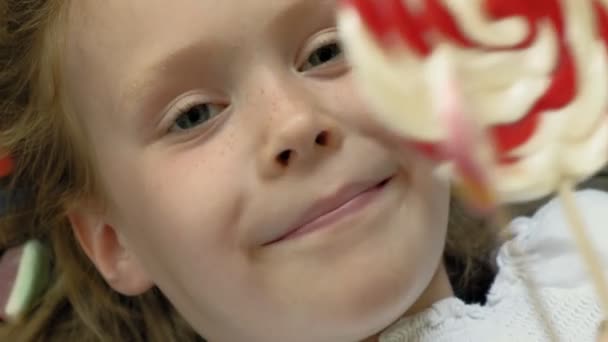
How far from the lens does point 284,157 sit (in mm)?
683

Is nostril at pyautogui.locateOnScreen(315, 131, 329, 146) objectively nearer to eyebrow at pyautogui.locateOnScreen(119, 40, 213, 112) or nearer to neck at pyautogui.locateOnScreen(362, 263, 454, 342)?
eyebrow at pyautogui.locateOnScreen(119, 40, 213, 112)

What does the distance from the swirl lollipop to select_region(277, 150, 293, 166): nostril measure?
210 mm

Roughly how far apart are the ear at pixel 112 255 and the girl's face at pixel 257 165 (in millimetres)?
109

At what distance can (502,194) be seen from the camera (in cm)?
47

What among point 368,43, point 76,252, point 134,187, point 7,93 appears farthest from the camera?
point 76,252

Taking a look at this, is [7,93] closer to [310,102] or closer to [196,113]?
[196,113]

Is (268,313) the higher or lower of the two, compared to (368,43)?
lower

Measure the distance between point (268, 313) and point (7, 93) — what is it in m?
0.38

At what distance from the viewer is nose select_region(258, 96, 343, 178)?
0.66 meters

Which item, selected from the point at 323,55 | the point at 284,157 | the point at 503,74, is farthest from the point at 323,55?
the point at 503,74

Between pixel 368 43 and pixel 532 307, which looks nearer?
pixel 368 43

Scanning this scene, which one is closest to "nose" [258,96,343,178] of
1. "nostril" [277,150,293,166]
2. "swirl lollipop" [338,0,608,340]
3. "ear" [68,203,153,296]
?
"nostril" [277,150,293,166]

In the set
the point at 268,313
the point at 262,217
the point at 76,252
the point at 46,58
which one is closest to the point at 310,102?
the point at 262,217

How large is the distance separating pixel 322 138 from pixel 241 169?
0.26ft
